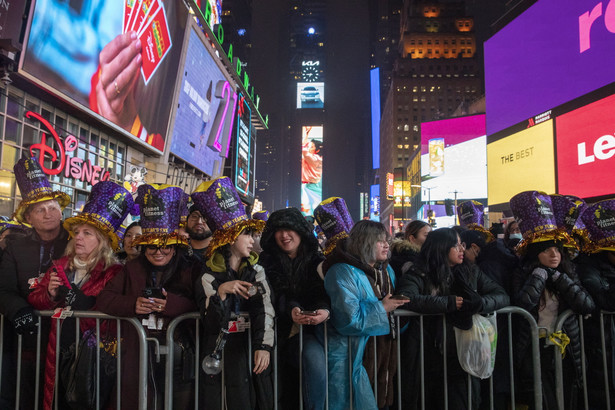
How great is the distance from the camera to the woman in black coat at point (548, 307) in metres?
3.51

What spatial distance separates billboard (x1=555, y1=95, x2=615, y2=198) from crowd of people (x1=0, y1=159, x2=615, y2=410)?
1142cm

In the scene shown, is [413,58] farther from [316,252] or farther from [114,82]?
[316,252]

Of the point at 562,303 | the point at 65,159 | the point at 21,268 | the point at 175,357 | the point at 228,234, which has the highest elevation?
the point at 65,159

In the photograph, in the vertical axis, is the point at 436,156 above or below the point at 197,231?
above

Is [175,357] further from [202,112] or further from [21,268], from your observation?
[202,112]

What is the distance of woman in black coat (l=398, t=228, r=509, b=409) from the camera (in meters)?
3.33

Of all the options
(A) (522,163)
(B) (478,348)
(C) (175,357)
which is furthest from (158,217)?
(A) (522,163)

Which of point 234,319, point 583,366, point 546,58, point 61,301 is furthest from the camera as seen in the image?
point 546,58

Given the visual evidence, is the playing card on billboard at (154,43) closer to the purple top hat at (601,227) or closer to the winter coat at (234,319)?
the winter coat at (234,319)

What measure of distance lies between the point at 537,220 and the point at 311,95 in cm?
11280

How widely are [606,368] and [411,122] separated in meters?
109

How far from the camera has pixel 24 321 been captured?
126 inches

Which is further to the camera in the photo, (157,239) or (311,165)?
(311,165)

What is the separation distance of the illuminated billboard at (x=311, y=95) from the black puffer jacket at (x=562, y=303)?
111m
